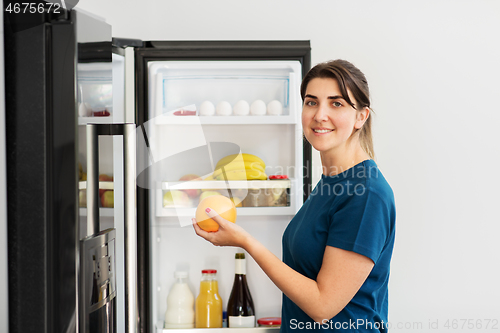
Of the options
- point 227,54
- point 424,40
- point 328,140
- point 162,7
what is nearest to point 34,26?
point 328,140

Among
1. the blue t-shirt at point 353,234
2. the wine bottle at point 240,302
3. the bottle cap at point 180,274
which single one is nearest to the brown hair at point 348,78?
the blue t-shirt at point 353,234

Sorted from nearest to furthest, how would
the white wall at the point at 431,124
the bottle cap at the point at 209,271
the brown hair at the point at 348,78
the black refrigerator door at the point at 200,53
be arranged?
the brown hair at the point at 348,78
the black refrigerator door at the point at 200,53
the bottle cap at the point at 209,271
the white wall at the point at 431,124

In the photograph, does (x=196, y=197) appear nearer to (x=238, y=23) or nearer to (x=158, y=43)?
(x=158, y=43)

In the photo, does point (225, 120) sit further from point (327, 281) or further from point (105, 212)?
point (105, 212)

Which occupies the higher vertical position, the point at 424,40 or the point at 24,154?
the point at 424,40

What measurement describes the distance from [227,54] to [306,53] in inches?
10.7

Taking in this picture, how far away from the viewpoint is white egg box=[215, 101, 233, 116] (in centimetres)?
147

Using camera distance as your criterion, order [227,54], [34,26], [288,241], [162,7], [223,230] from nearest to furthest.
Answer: [34,26]
[223,230]
[288,241]
[227,54]
[162,7]

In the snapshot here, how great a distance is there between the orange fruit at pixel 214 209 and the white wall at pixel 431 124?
34.3 inches

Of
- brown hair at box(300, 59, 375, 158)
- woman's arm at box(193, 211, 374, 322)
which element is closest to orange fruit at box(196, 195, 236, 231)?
woman's arm at box(193, 211, 374, 322)

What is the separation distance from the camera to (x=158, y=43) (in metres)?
1.41

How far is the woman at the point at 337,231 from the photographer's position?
0.89 meters

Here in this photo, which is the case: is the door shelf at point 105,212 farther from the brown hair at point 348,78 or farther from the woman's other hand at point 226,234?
the brown hair at point 348,78

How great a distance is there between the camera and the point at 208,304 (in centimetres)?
151
